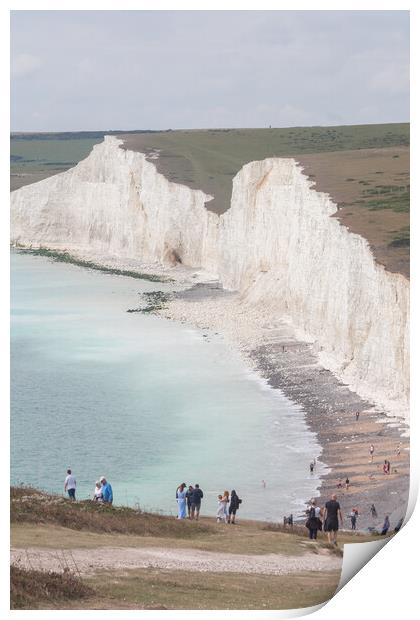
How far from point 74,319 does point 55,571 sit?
3698 centimetres

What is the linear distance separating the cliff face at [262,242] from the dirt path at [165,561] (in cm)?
1368

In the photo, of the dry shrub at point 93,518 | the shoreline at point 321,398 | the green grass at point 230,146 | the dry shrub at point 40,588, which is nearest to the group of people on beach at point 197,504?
the dry shrub at point 93,518

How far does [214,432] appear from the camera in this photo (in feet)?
98.5

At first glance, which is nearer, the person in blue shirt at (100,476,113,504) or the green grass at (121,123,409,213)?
the person in blue shirt at (100,476,113,504)

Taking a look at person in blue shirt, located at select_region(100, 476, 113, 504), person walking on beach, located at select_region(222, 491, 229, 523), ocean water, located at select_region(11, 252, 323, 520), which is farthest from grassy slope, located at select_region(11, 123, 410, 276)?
person in blue shirt, located at select_region(100, 476, 113, 504)

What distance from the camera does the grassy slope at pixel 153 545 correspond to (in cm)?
1398

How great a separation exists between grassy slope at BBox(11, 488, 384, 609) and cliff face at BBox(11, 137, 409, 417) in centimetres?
1291

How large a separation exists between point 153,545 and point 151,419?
15165mm

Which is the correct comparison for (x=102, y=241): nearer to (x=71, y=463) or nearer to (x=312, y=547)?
(x=71, y=463)

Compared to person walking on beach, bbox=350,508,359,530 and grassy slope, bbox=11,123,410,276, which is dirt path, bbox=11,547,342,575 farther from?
grassy slope, bbox=11,123,410,276

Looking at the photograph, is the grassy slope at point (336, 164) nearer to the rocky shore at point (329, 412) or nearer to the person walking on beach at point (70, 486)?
the rocky shore at point (329, 412)

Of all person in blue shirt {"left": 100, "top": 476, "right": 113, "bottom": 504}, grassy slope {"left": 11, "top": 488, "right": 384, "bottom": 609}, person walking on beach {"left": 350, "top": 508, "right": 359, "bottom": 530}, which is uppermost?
person in blue shirt {"left": 100, "top": 476, "right": 113, "bottom": 504}

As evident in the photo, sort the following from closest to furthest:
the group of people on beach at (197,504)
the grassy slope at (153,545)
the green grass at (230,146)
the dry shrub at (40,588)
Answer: the dry shrub at (40,588), the grassy slope at (153,545), the group of people on beach at (197,504), the green grass at (230,146)

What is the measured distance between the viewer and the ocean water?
84.9 ft
